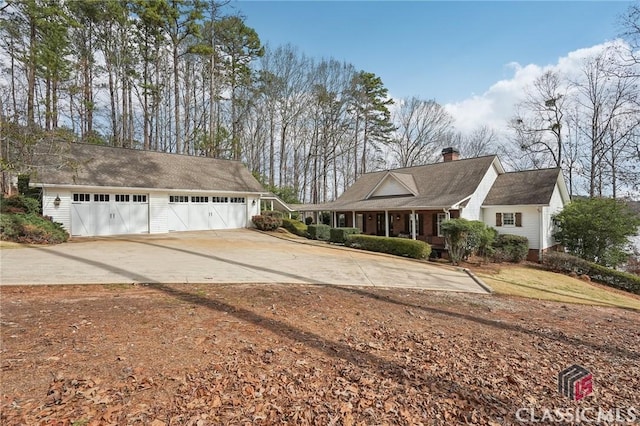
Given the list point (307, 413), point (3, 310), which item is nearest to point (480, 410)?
point (307, 413)

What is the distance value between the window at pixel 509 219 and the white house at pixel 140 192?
618 inches

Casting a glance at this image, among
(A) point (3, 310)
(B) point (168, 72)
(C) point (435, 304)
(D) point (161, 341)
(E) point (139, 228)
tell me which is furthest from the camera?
(B) point (168, 72)

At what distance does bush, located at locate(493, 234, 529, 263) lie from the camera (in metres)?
17.5

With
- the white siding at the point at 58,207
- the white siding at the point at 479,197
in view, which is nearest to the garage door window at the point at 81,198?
the white siding at the point at 58,207

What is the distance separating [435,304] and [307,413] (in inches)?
178

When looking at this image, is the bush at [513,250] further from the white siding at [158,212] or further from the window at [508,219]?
the white siding at [158,212]

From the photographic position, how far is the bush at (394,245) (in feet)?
48.4

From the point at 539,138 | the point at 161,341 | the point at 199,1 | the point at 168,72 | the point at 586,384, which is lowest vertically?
the point at 586,384

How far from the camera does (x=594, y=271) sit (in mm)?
15125

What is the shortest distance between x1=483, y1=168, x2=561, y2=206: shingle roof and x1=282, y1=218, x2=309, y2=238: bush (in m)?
12.0

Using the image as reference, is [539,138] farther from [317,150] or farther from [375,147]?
[317,150]

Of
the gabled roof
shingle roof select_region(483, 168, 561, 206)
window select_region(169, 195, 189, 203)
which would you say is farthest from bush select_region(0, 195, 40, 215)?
shingle roof select_region(483, 168, 561, 206)

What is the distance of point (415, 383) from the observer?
3.25 meters

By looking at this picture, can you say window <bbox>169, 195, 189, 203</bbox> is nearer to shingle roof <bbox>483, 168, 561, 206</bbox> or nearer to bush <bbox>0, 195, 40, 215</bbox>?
bush <bbox>0, 195, 40, 215</bbox>
